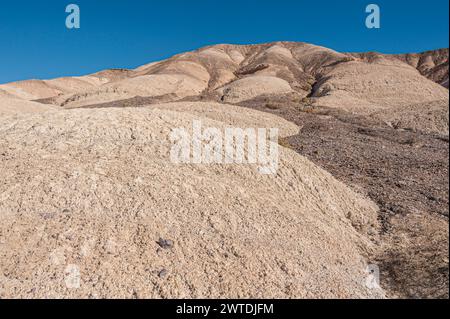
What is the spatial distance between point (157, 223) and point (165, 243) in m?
0.40

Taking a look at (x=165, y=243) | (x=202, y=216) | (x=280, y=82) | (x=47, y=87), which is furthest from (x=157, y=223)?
(x=47, y=87)

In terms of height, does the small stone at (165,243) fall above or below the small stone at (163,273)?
above

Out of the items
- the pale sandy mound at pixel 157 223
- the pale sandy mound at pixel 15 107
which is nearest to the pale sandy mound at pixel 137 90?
the pale sandy mound at pixel 15 107

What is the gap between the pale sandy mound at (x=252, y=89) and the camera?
127 ft

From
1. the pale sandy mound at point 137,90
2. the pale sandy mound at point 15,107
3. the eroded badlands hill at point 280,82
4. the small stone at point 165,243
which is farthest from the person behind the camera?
the pale sandy mound at point 137,90

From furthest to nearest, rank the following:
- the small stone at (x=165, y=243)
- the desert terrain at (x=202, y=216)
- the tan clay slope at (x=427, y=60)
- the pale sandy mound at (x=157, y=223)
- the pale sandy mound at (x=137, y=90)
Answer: the tan clay slope at (x=427, y=60) → the pale sandy mound at (x=137, y=90) → the small stone at (x=165, y=243) → the pale sandy mound at (x=157, y=223) → the desert terrain at (x=202, y=216)

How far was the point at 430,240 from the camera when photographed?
411 cm

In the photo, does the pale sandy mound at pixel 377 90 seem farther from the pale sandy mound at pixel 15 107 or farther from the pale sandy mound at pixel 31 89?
the pale sandy mound at pixel 31 89

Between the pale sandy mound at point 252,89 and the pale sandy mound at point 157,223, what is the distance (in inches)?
1209

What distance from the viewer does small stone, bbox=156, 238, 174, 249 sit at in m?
4.94

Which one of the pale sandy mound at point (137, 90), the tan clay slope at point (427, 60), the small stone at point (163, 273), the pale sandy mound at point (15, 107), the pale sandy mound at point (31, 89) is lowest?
the small stone at point (163, 273)

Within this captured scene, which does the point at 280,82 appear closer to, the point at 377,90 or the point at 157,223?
the point at 377,90
